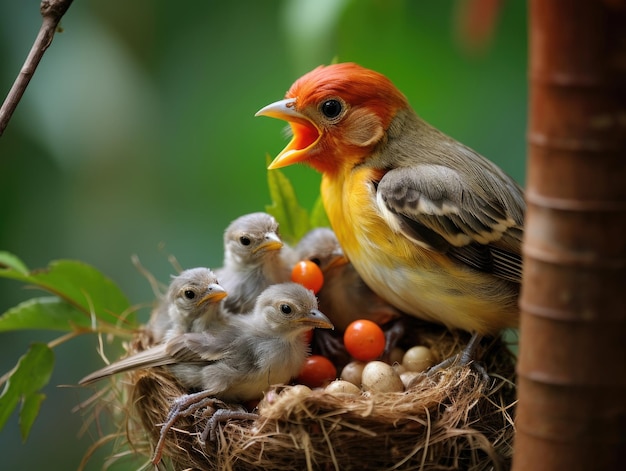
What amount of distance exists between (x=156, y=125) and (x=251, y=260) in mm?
1703

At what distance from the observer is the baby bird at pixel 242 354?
2500 mm

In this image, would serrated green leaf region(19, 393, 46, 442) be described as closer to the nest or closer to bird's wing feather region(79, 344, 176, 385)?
bird's wing feather region(79, 344, 176, 385)

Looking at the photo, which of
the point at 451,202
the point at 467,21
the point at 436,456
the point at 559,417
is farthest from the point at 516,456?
the point at 451,202

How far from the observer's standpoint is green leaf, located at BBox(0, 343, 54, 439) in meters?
2.57

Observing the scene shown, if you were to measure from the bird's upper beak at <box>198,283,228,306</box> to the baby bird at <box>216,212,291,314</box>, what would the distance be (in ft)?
0.92

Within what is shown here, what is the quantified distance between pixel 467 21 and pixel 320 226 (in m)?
2.34

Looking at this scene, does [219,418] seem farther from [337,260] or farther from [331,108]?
[331,108]

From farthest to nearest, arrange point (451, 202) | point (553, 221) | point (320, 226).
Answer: point (320, 226), point (451, 202), point (553, 221)

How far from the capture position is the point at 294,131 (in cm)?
282

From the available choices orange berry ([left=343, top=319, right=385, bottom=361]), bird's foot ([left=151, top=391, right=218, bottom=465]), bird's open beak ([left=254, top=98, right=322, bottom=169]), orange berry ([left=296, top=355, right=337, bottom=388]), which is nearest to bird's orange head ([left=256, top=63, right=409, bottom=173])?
bird's open beak ([left=254, top=98, right=322, bottom=169])

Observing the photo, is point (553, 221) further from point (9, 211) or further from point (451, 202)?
point (9, 211)

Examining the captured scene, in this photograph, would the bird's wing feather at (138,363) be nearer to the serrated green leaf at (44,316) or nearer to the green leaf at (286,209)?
the serrated green leaf at (44,316)

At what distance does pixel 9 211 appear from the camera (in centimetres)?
417

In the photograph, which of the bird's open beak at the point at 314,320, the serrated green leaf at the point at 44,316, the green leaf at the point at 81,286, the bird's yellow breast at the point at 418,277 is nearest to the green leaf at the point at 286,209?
the bird's yellow breast at the point at 418,277
